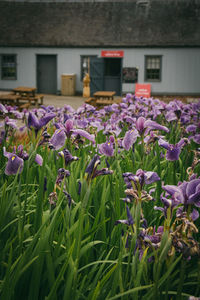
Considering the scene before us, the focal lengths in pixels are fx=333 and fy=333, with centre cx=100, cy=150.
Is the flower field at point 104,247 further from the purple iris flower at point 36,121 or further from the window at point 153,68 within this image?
the window at point 153,68

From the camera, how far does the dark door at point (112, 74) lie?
69.0ft

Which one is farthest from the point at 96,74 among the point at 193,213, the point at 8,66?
the point at 193,213

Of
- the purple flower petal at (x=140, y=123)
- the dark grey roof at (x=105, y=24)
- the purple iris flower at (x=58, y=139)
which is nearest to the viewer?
the purple iris flower at (x=58, y=139)

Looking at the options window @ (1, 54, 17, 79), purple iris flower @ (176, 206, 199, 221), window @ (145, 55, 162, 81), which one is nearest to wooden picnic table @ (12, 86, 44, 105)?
window @ (1, 54, 17, 79)

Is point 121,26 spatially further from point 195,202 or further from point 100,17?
point 195,202

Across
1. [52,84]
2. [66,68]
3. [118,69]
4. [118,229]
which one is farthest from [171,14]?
[118,229]

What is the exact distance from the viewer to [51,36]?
21.1 meters

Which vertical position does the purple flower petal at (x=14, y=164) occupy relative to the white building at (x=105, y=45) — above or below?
below

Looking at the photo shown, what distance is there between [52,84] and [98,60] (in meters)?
3.58

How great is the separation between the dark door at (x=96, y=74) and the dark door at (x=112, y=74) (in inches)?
24.1

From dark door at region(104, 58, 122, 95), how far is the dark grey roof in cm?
133

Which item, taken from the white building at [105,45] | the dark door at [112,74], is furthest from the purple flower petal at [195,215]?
the dark door at [112,74]

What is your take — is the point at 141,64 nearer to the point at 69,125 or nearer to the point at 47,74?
the point at 47,74

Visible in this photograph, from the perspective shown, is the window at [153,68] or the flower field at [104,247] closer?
the flower field at [104,247]
